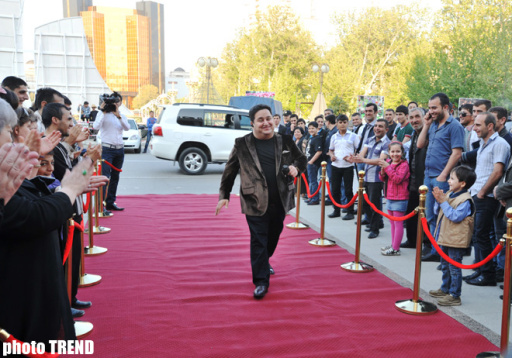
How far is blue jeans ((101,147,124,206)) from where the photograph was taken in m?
8.35

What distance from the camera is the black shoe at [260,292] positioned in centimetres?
450

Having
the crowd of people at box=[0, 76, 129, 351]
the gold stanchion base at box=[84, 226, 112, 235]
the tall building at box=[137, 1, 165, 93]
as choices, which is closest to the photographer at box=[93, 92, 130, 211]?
the gold stanchion base at box=[84, 226, 112, 235]

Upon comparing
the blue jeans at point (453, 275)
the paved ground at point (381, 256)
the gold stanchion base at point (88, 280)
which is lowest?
the paved ground at point (381, 256)

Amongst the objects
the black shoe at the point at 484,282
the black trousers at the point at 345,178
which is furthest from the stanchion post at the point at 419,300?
the black trousers at the point at 345,178

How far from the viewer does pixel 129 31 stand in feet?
542

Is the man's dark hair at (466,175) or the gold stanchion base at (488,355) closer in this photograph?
the gold stanchion base at (488,355)

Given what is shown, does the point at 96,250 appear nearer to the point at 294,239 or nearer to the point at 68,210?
the point at 294,239

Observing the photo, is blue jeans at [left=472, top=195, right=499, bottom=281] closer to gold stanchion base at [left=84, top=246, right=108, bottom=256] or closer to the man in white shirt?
the man in white shirt

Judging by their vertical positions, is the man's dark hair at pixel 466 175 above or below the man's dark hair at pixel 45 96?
below

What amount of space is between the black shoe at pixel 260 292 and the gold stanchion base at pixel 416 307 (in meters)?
1.26

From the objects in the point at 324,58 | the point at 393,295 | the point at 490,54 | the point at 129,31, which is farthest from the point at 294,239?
the point at 129,31

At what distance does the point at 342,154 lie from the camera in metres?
8.37

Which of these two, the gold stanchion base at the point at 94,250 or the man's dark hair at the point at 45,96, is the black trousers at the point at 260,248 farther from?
the man's dark hair at the point at 45,96

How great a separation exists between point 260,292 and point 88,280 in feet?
6.15
